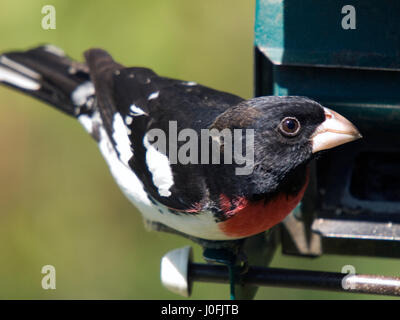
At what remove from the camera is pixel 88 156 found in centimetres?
478

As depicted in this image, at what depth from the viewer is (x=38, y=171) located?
481 centimetres

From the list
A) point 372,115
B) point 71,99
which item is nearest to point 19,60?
point 71,99

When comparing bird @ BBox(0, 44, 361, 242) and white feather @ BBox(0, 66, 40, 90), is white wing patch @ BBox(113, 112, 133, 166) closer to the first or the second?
bird @ BBox(0, 44, 361, 242)

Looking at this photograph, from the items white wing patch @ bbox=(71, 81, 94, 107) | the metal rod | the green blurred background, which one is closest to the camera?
the metal rod

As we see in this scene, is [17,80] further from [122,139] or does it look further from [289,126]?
[289,126]

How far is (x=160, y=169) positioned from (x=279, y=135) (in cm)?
50

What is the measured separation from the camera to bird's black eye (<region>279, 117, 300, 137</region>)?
8.71 ft

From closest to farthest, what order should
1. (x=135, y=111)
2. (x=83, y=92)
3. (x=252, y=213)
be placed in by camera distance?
(x=252, y=213) → (x=135, y=111) → (x=83, y=92)

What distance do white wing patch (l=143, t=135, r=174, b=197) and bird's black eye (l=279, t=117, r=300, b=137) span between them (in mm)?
471

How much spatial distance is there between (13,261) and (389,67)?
8.84ft

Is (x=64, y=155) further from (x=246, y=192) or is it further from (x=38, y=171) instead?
(x=246, y=192)

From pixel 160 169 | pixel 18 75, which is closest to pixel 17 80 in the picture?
pixel 18 75

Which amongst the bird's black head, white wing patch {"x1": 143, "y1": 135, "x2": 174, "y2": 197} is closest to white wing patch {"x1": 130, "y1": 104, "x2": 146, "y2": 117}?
white wing patch {"x1": 143, "y1": 135, "x2": 174, "y2": 197}

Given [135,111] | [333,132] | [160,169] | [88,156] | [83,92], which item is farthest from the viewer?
[88,156]
